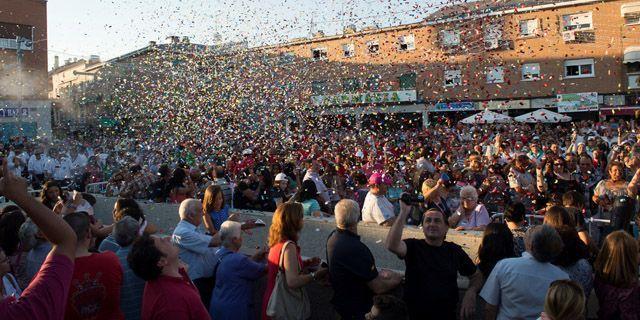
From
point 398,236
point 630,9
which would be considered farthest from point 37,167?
point 630,9

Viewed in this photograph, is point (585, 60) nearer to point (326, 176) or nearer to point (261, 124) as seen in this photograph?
point (261, 124)

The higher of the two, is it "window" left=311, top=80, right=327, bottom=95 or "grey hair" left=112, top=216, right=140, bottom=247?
"window" left=311, top=80, right=327, bottom=95

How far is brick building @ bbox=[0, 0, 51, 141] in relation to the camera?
33469 millimetres

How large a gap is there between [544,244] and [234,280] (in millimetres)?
2250

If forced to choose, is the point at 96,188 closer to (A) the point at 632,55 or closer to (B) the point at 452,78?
(B) the point at 452,78

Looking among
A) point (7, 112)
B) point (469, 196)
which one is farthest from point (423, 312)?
point (7, 112)

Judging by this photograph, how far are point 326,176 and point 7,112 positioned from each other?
28.8 metres

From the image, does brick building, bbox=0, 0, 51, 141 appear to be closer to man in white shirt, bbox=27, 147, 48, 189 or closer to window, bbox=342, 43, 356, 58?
window, bbox=342, 43, 356, 58

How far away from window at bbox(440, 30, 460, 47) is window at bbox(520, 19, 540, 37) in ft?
19.6

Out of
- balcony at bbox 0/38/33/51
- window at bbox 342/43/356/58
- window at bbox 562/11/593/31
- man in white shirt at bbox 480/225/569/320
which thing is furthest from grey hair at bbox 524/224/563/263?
balcony at bbox 0/38/33/51

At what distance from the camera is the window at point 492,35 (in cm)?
2373

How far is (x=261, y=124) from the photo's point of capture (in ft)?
51.6

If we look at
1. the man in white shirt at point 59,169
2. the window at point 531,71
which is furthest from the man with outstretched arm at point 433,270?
the window at point 531,71

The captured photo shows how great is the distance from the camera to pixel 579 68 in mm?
29406
